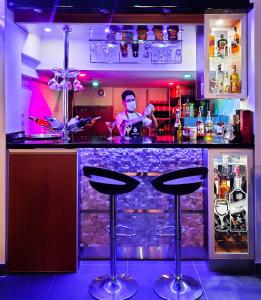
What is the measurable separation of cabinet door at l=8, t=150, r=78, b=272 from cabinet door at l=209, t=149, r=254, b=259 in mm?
1113

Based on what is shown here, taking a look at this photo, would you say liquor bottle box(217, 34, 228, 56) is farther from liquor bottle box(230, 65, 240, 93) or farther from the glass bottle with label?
the glass bottle with label

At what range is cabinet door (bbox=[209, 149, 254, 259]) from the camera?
272 cm

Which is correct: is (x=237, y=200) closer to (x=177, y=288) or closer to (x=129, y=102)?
(x=177, y=288)

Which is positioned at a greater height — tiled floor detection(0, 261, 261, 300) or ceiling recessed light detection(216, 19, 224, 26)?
ceiling recessed light detection(216, 19, 224, 26)

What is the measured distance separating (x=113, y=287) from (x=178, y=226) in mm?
624

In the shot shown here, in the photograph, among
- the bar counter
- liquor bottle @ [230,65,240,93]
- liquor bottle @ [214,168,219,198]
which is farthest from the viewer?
liquor bottle @ [230,65,240,93]

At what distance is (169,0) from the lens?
9.07ft

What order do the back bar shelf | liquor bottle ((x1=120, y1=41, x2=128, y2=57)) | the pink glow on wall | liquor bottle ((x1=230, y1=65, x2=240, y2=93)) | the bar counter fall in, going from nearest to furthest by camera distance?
the bar counter < liquor bottle ((x1=230, y1=65, x2=240, y2=93)) < liquor bottle ((x1=120, y1=41, x2=128, y2=57)) < the back bar shelf < the pink glow on wall

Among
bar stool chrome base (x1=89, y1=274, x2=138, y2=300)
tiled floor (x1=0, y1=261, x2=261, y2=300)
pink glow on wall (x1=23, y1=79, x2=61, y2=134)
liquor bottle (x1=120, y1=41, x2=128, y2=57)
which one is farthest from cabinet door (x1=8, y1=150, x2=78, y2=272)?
pink glow on wall (x1=23, y1=79, x2=61, y2=134)

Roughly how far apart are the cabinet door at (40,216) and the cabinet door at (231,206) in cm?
111

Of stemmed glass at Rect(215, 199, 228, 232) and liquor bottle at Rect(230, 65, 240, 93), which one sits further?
liquor bottle at Rect(230, 65, 240, 93)

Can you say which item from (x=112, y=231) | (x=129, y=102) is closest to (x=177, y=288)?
(x=112, y=231)

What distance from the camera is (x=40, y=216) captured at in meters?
2.64

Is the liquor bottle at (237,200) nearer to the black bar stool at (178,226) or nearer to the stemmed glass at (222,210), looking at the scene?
the stemmed glass at (222,210)
